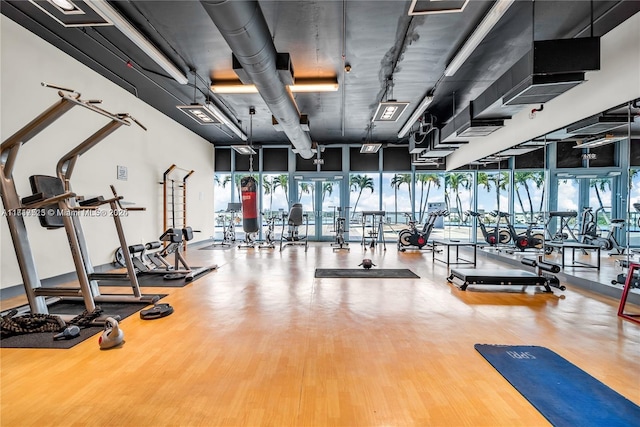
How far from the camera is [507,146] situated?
665 centimetres

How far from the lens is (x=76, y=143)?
4.85 metres

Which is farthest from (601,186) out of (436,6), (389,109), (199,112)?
(199,112)

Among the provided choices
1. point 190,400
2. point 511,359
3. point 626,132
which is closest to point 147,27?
point 190,400

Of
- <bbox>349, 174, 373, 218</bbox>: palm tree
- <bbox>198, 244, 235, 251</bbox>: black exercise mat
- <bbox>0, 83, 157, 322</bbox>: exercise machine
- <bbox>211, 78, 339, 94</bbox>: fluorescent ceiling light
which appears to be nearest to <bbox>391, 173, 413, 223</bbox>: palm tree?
<bbox>349, 174, 373, 218</bbox>: palm tree

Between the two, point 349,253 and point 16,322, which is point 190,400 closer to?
point 16,322

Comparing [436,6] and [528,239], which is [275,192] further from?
[436,6]

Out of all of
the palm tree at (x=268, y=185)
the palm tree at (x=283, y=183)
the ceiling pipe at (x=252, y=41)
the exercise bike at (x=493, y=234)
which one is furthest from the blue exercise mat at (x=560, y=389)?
the palm tree at (x=268, y=185)

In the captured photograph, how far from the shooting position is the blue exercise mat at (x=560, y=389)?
1637mm

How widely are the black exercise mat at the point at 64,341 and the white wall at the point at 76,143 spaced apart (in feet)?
3.77

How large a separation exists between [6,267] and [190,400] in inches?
150

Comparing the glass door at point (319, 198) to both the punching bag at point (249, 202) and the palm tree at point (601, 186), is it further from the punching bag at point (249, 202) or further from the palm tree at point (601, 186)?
the palm tree at point (601, 186)

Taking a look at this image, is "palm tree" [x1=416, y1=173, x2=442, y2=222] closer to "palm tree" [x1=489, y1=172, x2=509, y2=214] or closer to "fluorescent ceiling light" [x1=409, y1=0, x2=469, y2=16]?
"palm tree" [x1=489, y1=172, x2=509, y2=214]

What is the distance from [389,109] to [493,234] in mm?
4611

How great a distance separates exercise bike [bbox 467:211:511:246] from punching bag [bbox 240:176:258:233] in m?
5.76
